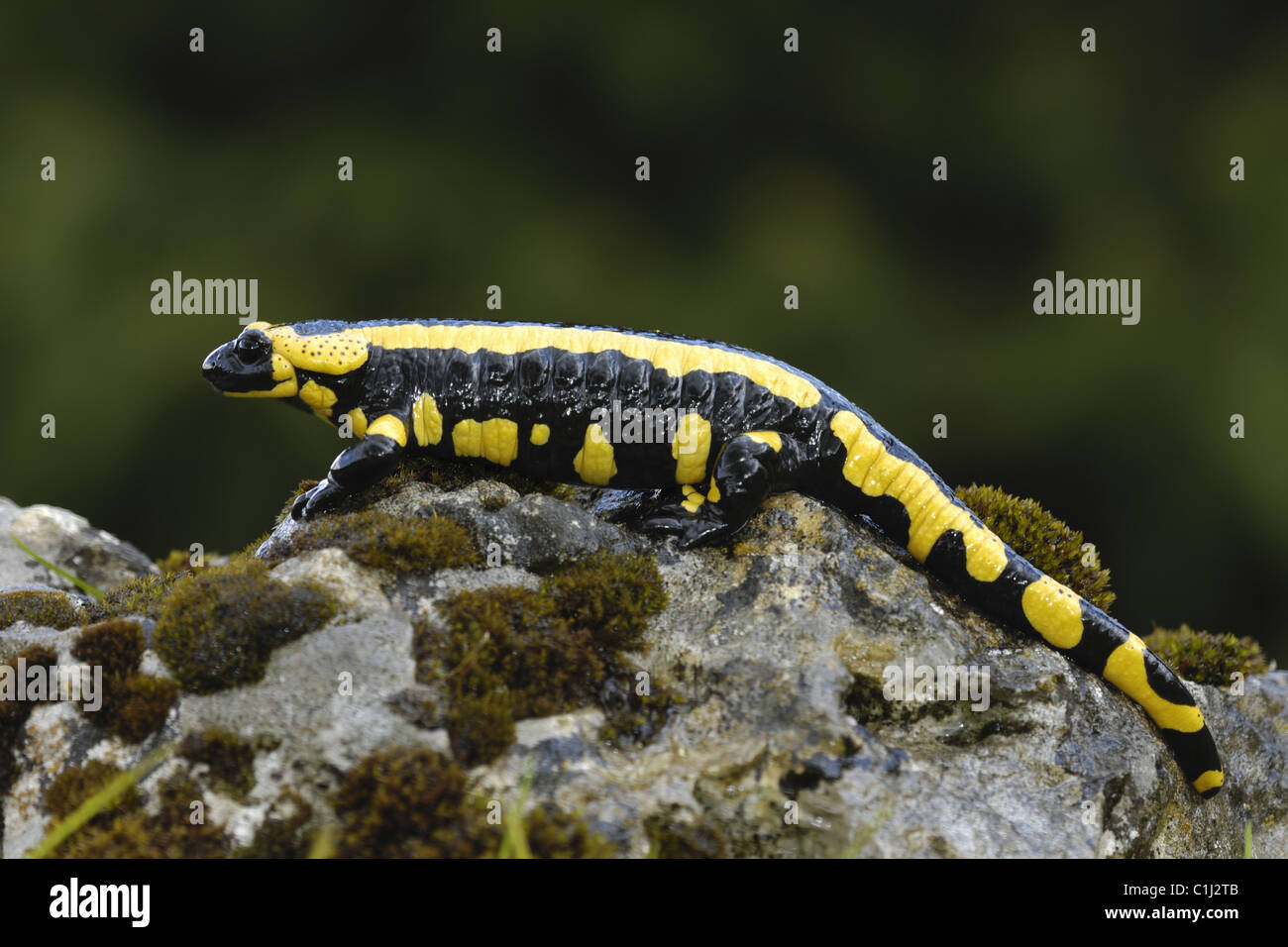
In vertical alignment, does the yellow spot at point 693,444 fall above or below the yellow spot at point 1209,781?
above

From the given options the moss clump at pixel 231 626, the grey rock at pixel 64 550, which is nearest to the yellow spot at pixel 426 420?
the moss clump at pixel 231 626

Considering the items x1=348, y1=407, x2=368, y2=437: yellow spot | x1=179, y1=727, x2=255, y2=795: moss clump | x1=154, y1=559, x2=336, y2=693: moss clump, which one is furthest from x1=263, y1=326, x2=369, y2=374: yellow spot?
x1=179, y1=727, x2=255, y2=795: moss clump

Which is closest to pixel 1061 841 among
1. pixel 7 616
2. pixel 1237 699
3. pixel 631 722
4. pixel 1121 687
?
pixel 1121 687

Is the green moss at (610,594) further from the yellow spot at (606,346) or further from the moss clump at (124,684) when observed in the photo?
the moss clump at (124,684)

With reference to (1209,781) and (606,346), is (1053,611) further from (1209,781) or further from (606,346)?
(606,346)

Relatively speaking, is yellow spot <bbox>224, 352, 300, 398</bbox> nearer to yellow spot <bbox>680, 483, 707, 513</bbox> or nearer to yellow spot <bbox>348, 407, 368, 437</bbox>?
yellow spot <bbox>348, 407, 368, 437</bbox>

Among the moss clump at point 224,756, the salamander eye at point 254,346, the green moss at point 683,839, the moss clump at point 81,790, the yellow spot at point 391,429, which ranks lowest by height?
the green moss at point 683,839
